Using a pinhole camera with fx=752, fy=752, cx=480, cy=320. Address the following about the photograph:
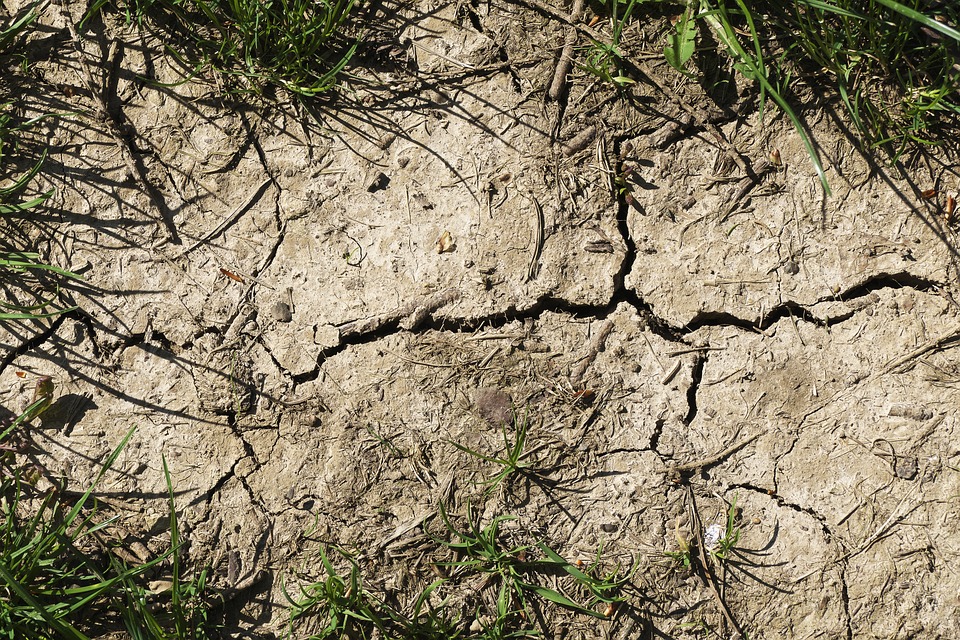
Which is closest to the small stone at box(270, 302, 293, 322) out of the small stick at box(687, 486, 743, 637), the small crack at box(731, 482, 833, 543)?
the small stick at box(687, 486, 743, 637)

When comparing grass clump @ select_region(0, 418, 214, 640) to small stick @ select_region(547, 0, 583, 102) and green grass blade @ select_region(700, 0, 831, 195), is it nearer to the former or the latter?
small stick @ select_region(547, 0, 583, 102)

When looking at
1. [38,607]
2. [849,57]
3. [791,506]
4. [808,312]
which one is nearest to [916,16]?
[849,57]

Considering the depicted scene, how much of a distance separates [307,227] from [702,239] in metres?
1.39

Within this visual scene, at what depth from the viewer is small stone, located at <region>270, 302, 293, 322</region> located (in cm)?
264

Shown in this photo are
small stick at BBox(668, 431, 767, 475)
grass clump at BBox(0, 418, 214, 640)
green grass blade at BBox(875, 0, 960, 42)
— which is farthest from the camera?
small stick at BBox(668, 431, 767, 475)

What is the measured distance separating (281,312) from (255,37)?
97cm

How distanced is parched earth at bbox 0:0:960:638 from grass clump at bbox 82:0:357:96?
0.08m

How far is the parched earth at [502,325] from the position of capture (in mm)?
2514

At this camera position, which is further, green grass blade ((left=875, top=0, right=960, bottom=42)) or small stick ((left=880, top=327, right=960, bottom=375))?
small stick ((left=880, top=327, right=960, bottom=375))

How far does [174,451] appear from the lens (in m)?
2.60

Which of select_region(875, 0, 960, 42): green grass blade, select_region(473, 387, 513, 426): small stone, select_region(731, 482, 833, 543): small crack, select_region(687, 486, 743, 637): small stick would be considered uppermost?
select_region(875, 0, 960, 42): green grass blade

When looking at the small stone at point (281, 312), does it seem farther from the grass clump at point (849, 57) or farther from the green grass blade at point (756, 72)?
the green grass blade at point (756, 72)

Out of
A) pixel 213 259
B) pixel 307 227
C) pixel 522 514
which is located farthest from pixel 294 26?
pixel 522 514

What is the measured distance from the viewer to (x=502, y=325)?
2.62 metres
